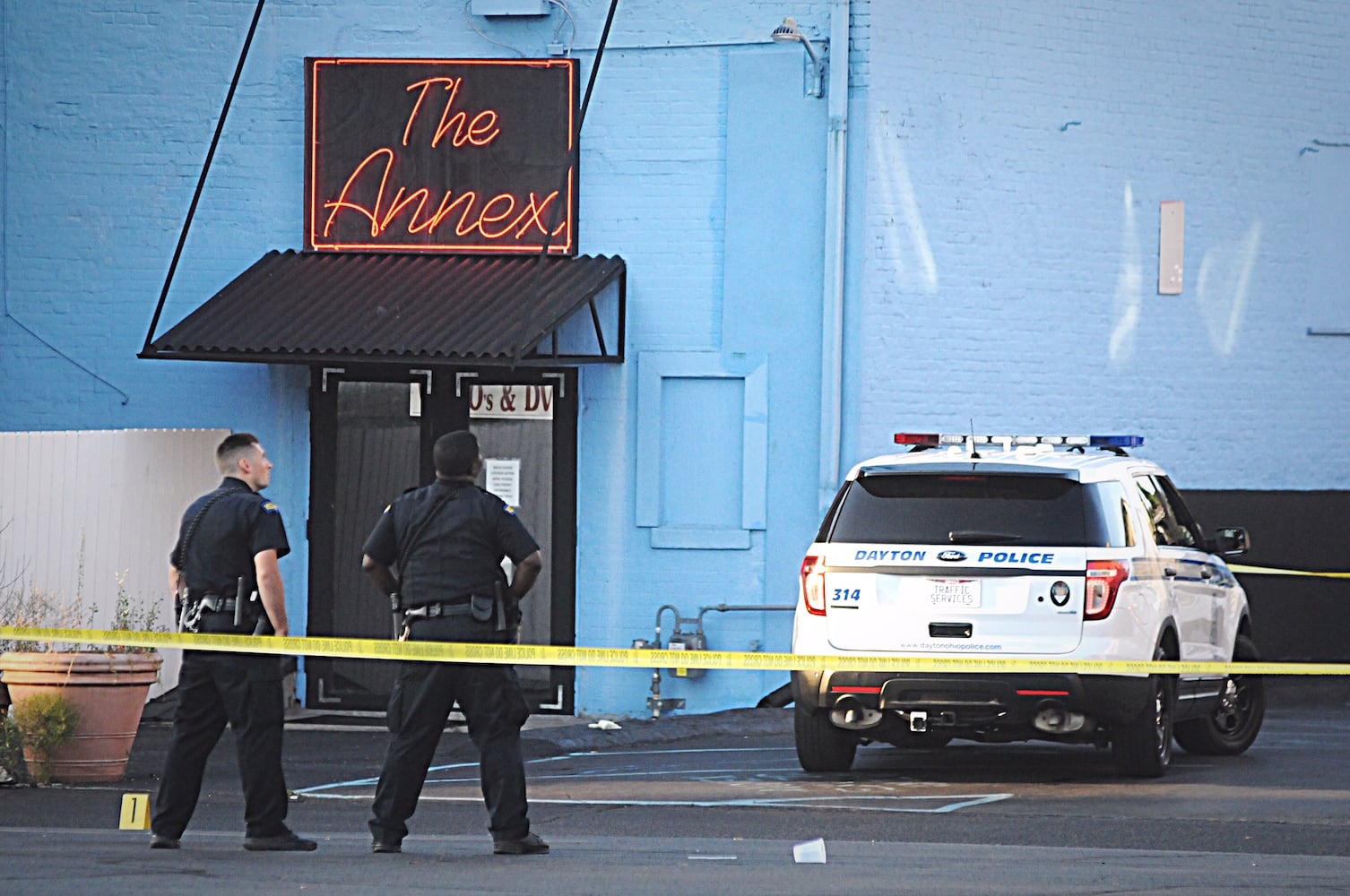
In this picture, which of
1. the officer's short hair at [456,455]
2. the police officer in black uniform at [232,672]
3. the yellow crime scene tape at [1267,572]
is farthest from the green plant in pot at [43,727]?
the yellow crime scene tape at [1267,572]

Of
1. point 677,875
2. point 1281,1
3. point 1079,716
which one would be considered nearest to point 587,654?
point 677,875

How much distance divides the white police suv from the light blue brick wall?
190 inches

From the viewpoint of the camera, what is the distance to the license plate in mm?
10867

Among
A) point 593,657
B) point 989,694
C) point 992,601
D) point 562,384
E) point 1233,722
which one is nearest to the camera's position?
point 593,657

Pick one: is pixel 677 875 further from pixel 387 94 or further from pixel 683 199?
pixel 387 94

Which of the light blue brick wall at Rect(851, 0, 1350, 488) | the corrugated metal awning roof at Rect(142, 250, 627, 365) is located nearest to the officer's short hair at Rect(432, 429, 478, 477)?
the corrugated metal awning roof at Rect(142, 250, 627, 365)

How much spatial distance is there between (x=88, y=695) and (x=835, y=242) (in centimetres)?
687

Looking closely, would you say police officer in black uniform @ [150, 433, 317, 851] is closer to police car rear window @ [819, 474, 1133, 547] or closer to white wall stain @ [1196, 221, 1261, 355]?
police car rear window @ [819, 474, 1133, 547]

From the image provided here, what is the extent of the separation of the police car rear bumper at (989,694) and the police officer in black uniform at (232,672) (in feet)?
10.9

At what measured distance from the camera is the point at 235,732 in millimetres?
8641

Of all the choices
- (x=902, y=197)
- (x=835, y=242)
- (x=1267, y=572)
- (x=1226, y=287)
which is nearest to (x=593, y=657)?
(x=835, y=242)

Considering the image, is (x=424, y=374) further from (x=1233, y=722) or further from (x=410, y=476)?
(x=1233, y=722)

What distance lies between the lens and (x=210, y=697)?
345 inches

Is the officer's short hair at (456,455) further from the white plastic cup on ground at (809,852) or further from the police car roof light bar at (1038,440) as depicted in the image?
the police car roof light bar at (1038,440)
